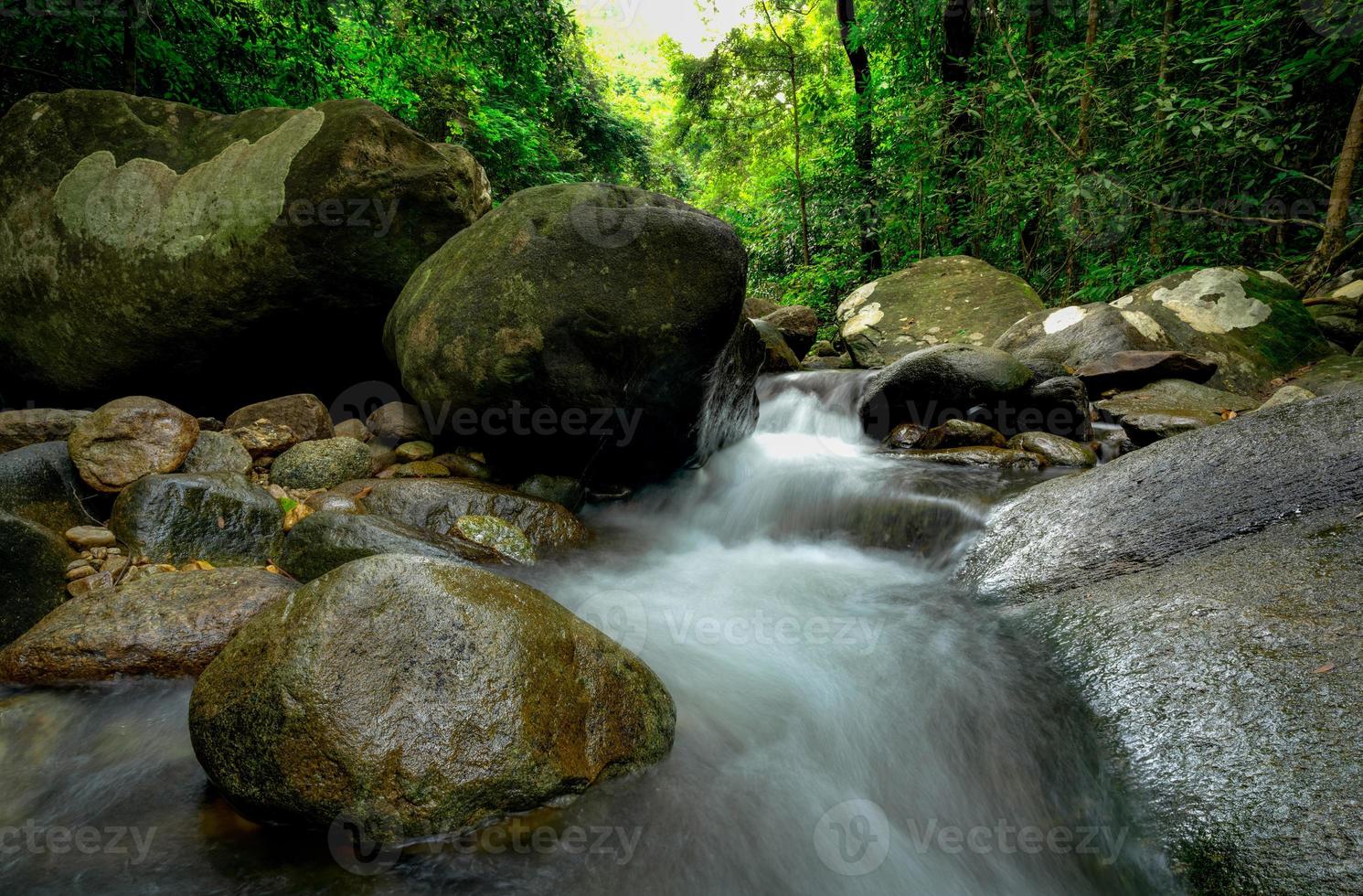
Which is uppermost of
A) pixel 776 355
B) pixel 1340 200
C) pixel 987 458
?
pixel 1340 200

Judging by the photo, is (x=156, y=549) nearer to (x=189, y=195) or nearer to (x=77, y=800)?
(x=77, y=800)

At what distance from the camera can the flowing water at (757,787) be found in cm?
177

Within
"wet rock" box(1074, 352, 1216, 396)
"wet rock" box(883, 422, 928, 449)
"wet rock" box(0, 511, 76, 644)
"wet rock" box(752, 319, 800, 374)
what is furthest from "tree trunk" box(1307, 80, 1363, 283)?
"wet rock" box(0, 511, 76, 644)

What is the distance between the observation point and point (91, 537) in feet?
10.8

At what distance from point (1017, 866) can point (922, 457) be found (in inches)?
158

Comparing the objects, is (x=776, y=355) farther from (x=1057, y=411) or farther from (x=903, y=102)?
(x=903, y=102)

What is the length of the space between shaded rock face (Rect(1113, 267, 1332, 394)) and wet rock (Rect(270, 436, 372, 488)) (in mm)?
7815

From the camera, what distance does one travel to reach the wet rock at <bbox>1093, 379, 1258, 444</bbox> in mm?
4883

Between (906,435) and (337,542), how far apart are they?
5077mm

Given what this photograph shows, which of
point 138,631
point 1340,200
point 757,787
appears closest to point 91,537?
point 138,631

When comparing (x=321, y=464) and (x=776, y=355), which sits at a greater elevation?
(x=321, y=464)

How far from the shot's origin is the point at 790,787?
235 cm

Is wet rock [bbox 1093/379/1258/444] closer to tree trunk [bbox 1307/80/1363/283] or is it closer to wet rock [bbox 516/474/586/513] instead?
tree trunk [bbox 1307/80/1363/283]

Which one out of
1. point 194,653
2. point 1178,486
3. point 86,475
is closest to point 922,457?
point 1178,486
